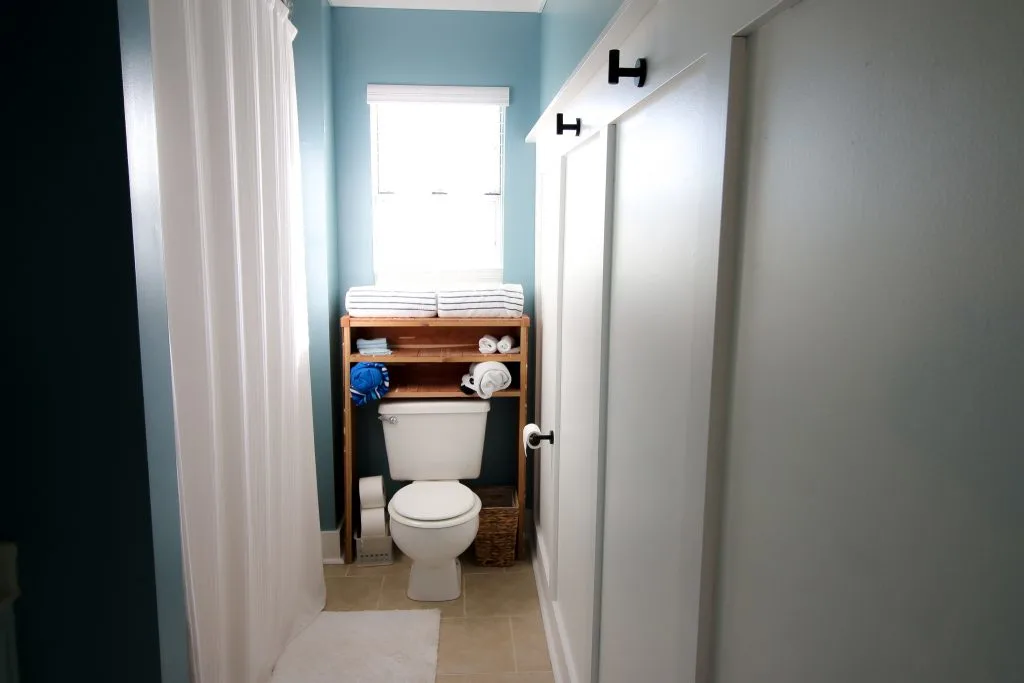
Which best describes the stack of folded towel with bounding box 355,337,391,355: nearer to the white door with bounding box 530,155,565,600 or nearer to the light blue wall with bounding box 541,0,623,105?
the white door with bounding box 530,155,565,600

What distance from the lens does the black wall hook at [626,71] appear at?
3.79ft

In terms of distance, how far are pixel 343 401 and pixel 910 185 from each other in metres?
2.81

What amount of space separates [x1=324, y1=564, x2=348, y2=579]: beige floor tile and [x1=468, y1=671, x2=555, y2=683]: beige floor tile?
3.18 ft

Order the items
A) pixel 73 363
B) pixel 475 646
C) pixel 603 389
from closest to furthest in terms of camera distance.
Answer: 1. pixel 73 363
2. pixel 603 389
3. pixel 475 646

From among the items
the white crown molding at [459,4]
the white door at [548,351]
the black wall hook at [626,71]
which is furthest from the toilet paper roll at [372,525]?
the black wall hook at [626,71]

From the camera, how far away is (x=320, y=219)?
9.48 feet

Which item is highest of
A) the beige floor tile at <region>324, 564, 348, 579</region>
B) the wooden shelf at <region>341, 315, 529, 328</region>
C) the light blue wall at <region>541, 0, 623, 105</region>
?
the light blue wall at <region>541, 0, 623, 105</region>

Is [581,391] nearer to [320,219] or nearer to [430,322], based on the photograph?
[430,322]

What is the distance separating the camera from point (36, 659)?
112 cm

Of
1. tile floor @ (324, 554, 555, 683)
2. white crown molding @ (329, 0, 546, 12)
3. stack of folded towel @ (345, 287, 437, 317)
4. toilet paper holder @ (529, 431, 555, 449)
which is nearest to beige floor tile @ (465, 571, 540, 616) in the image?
tile floor @ (324, 554, 555, 683)

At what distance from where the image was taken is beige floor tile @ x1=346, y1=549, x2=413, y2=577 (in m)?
3.09

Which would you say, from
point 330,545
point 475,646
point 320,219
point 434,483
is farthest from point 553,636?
point 320,219

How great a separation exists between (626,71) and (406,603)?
94.2 inches

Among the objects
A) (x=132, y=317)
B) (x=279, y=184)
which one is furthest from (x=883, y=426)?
(x=279, y=184)
